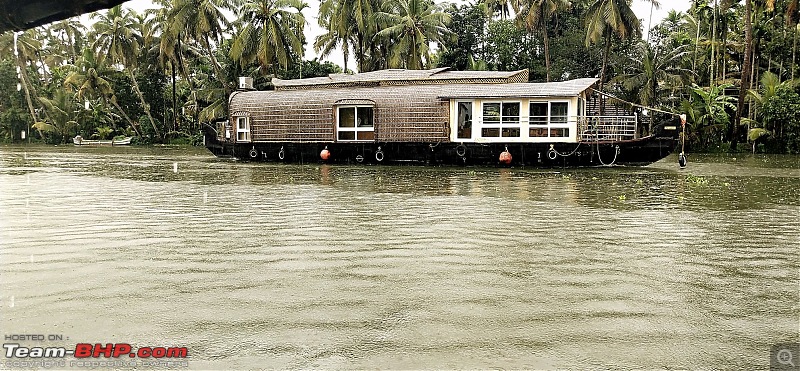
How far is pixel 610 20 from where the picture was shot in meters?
31.4

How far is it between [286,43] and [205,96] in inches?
256

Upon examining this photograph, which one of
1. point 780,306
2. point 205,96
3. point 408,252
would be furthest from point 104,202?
point 205,96

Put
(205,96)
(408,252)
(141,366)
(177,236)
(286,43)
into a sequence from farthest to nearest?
(205,96)
(286,43)
(177,236)
(408,252)
(141,366)

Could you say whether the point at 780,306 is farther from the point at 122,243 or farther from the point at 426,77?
the point at 426,77

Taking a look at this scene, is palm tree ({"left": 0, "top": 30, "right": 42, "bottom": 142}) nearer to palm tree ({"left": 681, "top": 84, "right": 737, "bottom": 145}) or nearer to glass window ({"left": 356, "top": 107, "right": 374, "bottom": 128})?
glass window ({"left": 356, "top": 107, "right": 374, "bottom": 128})

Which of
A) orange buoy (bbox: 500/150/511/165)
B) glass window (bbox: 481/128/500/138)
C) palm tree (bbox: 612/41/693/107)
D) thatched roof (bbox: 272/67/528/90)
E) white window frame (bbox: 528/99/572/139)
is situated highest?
palm tree (bbox: 612/41/693/107)

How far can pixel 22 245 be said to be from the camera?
6492 mm

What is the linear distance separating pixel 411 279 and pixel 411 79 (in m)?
17.2

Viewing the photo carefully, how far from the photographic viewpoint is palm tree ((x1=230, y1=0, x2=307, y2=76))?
3300 cm

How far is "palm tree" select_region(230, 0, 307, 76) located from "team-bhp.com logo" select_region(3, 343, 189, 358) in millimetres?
30137

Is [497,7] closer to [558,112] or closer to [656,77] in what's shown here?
[656,77]

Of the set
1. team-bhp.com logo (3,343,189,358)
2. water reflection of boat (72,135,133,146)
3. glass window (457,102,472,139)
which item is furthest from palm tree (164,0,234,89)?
team-bhp.com logo (3,343,189,358)

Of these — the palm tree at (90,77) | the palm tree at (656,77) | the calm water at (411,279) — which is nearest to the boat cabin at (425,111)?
the calm water at (411,279)

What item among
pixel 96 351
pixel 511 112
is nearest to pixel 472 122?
pixel 511 112
